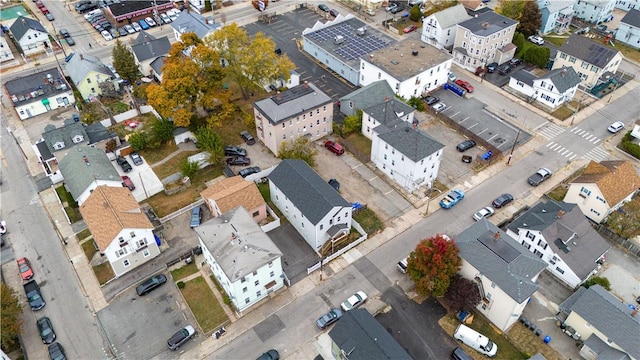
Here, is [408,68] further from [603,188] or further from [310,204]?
[310,204]

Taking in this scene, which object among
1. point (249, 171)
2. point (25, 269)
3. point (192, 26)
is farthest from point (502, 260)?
point (192, 26)

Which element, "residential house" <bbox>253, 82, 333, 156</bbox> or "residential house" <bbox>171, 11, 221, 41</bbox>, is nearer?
"residential house" <bbox>253, 82, 333, 156</bbox>

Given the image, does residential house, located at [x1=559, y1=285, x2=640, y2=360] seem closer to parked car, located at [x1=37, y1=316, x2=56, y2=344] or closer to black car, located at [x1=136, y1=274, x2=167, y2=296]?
black car, located at [x1=136, y1=274, x2=167, y2=296]

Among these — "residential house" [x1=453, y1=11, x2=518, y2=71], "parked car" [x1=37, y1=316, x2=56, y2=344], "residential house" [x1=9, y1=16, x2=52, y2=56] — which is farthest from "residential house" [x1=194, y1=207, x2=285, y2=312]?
"residential house" [x1=9, y1=16, x2=52, y2=56]

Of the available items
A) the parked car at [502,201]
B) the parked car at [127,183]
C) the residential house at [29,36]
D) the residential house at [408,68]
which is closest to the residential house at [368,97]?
the residential house at [408,68]

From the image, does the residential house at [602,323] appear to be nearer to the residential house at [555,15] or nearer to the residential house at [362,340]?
the residential house at [362,340]

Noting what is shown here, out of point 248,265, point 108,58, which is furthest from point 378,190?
point 108,58
